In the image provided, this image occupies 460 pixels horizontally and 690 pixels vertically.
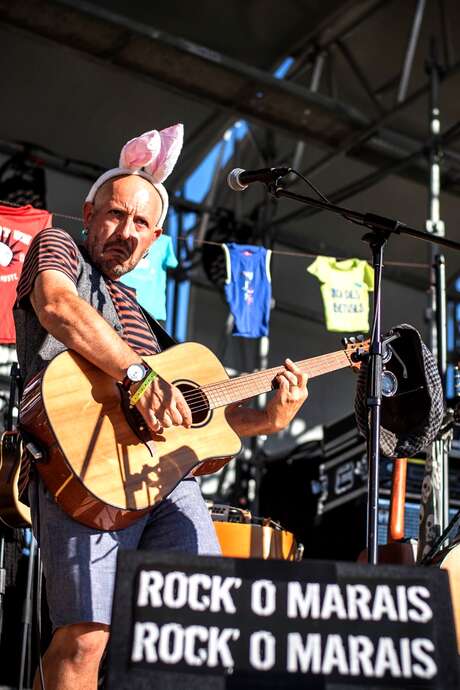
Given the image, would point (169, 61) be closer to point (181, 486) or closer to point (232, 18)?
point (232, 18)

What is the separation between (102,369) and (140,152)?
0.93m

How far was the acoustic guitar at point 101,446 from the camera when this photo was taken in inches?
104

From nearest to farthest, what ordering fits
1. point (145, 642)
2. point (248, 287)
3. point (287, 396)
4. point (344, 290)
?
point (145, 642), point (287, 396), point (248, 287), point (344, 290)

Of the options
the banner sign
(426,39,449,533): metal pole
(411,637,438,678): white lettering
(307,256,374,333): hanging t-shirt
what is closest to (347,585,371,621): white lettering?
the banner sign

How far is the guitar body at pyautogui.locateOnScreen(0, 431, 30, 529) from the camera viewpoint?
5.31m

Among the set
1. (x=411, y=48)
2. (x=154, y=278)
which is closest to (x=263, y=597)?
(x=154, y=278)

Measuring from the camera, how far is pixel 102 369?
2.81 metres

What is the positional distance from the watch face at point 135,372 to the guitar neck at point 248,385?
47 centimetres

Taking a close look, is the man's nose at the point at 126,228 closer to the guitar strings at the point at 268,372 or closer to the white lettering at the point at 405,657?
the guitar strings at the point at 268,372

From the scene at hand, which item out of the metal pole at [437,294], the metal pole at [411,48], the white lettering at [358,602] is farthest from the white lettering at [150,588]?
the metal pole at [411,48]

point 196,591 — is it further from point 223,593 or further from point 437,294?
point 437,294

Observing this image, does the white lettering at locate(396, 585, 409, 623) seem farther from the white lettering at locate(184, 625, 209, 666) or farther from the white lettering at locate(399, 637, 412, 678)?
the white lettering at locate(184, 625, 209, 666)

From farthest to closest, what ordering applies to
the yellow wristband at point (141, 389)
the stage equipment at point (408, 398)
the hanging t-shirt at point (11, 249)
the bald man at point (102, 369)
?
1. the hanging t-shirt at point (11, 249)
2. the stage equipment at point (408, 398)
3. the yellow wristband at point (141, 389)
4. the bald man at point (102, 369)

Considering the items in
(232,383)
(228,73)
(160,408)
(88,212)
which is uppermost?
(228,73)
